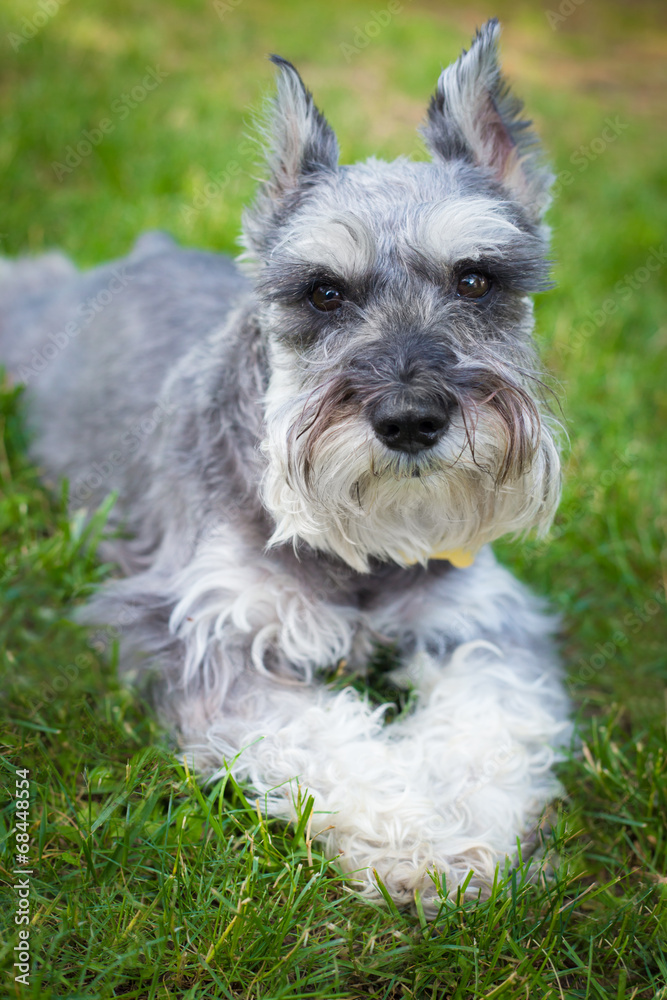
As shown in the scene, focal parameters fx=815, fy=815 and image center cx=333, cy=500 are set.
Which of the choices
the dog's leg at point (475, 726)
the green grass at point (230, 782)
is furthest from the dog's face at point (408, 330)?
the green grass at point (230, 782)

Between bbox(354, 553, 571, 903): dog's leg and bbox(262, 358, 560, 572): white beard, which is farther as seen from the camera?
bbox(354, 553, 571, 903): dog's leg

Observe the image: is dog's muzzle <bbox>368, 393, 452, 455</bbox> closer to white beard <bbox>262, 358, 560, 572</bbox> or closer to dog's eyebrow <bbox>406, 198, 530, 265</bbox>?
white beard <bbox>262, 358, 560, 572</bbox>

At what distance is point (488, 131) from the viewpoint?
2.85 meters

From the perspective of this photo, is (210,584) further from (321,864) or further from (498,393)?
(498,393)

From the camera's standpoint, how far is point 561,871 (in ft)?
7.50

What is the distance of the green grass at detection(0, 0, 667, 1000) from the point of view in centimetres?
203


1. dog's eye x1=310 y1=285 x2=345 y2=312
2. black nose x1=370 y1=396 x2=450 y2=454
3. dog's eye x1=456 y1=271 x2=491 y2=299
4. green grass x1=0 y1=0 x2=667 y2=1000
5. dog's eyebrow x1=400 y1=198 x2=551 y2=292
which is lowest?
green grass x1=0 y1=0 x2=667 y2=1000

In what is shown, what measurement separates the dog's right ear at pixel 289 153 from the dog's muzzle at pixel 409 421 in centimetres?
94

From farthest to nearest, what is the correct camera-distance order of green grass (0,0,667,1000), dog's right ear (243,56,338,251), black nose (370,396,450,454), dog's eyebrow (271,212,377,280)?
dog's right ear (243,56,338,251), dog's eyebrow (271,212,377,280), black nose (370,396,450,454), green grass (0,0,667,1000)

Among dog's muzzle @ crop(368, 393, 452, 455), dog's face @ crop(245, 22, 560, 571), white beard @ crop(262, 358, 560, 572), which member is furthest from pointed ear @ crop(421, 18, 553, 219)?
dog's muzzle @ crop(368, 393, 452, 455)

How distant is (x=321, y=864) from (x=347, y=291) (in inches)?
65.8

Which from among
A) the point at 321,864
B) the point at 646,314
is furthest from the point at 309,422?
the point at 646,314

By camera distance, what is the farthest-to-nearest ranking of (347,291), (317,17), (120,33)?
(317,17) < (120,33) < (347,291)

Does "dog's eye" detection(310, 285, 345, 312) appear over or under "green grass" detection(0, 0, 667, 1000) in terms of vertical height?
over
